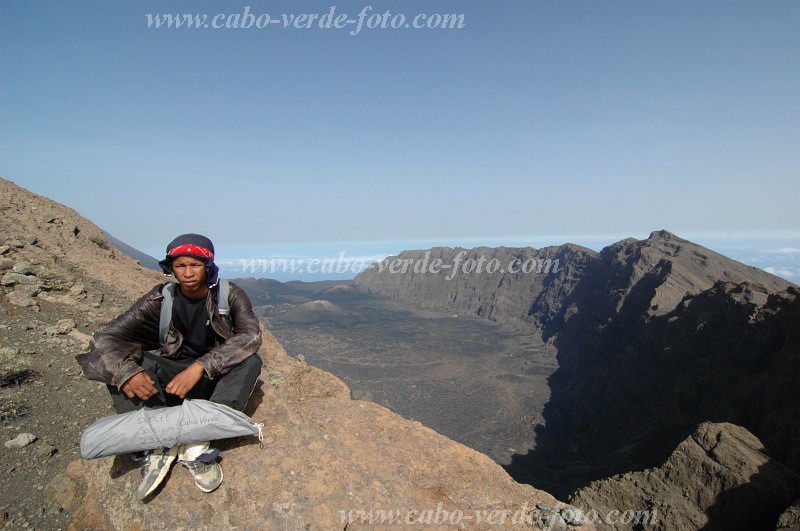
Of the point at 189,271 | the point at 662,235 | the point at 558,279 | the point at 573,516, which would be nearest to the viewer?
the point at 189,271

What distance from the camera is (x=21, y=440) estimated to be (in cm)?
446

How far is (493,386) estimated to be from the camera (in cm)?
6588

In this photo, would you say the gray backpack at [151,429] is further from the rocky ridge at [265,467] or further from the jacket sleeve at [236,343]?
the rocky ridge at [265,467]

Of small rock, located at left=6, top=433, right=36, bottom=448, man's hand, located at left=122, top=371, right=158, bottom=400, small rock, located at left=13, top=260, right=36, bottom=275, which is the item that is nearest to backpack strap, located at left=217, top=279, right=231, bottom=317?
man's hand, located at left=122, top=371, right=158, bottom=400

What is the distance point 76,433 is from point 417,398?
59.7 m

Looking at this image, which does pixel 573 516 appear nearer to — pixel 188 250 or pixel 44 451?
pixel 188 250

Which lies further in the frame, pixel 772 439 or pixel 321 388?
pixel 772 439

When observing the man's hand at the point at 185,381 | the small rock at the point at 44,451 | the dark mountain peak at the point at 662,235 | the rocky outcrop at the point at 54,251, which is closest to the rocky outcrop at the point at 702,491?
the man's hand at the point at 185,381

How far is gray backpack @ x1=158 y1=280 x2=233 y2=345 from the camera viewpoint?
12.6ft

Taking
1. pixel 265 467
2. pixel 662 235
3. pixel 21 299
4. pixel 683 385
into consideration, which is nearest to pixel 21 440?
pixel 265 467

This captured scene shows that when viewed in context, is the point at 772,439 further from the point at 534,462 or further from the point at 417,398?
the point at 417,398

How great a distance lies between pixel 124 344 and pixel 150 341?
0.30 m

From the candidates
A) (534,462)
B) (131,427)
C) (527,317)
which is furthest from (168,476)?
(527,317)

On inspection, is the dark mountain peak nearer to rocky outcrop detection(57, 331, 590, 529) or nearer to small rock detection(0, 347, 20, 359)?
rocky outcrop detection(57, 331, 590, 529)
